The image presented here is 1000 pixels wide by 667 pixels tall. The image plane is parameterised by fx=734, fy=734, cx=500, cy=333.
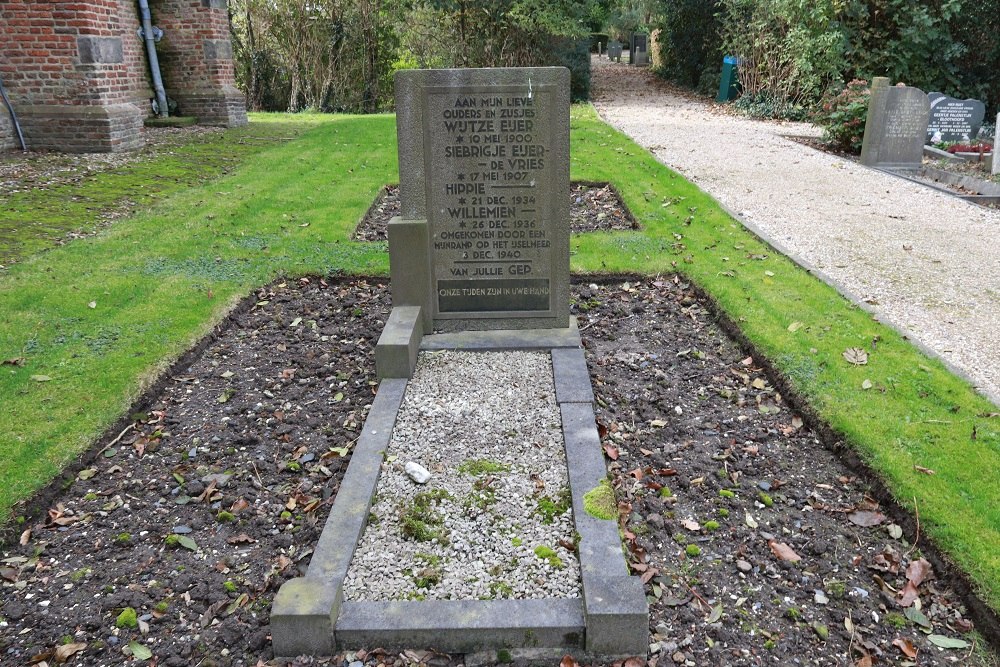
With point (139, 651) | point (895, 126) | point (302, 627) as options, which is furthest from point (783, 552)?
point (895, 126)

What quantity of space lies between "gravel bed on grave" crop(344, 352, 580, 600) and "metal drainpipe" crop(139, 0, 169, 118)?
13384 millimetres

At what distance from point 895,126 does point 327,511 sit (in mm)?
12678

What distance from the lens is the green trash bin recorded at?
2292 cm

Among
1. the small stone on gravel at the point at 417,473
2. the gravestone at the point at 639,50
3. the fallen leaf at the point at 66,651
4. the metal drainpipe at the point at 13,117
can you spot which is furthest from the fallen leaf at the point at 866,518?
the gravestone at the point at 639,50

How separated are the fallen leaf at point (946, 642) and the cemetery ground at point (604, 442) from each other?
0.05ft

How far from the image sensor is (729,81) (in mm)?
23281

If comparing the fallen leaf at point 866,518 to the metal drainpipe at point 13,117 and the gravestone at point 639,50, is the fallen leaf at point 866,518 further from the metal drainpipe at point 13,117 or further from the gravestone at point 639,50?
the gravestone at point 639,50

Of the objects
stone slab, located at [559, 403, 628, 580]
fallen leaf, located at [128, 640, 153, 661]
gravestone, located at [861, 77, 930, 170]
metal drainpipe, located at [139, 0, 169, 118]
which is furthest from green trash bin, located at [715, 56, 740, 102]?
fallen leaf, located at [128, 640, 153, 661]

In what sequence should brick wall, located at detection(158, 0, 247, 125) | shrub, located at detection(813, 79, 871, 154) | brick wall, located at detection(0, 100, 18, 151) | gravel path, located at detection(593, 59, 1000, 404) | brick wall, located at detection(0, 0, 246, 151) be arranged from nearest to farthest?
gravel path, located at detection(593, 59, 1000, 404), brick wall, located at detection(0, 0, 246, 151), brick wall, located at detection(0, 100, 18, 151), shrub, located at detection(813, 79, 871, 154), brick wall, located at detection(158, 0, 247, 125)

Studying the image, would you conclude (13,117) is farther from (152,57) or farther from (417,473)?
(417,473)

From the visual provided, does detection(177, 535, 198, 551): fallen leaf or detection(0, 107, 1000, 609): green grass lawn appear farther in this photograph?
detection(0, 107, 1000, 609): green grass lawn

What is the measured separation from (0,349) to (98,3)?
352 inches

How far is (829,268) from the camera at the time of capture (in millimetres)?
7422

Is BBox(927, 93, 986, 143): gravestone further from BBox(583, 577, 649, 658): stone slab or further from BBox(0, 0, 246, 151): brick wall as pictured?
BBox(0, 0, 246, 151): brick wall
